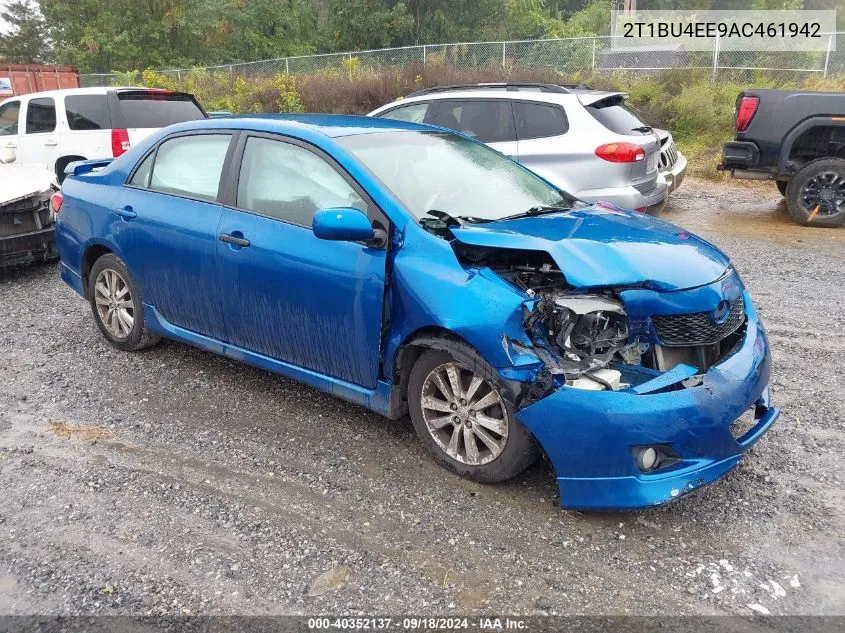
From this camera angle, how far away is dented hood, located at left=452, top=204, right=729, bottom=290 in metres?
3.16

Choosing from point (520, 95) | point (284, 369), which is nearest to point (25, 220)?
point (284, 369)

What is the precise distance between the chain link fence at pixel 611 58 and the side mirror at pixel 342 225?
1559cm

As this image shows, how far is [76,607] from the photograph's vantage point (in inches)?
106

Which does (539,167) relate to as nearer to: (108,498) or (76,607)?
(108,498)

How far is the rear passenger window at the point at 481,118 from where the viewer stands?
25.5 feet

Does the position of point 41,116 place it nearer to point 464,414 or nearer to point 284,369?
point 284,369

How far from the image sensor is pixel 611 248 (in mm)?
3311

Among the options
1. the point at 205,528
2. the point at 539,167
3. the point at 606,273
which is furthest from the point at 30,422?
the point at 539,167

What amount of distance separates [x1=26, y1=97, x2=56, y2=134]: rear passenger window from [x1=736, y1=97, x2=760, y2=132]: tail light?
972 cm

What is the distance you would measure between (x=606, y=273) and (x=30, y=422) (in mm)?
3437

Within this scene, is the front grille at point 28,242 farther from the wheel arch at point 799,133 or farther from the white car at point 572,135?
the wheel arch at point 799,133

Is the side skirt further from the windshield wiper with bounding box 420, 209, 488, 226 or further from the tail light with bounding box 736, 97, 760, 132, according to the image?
the tail light with bounding box 736, 97, 760, 132

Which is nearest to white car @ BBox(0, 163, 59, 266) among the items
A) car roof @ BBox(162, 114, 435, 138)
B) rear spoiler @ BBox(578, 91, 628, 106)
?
car roof @ BBox(162, 114, 435, 138)

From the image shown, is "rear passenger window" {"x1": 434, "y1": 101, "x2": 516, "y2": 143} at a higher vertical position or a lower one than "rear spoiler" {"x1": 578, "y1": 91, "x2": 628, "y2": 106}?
lower
